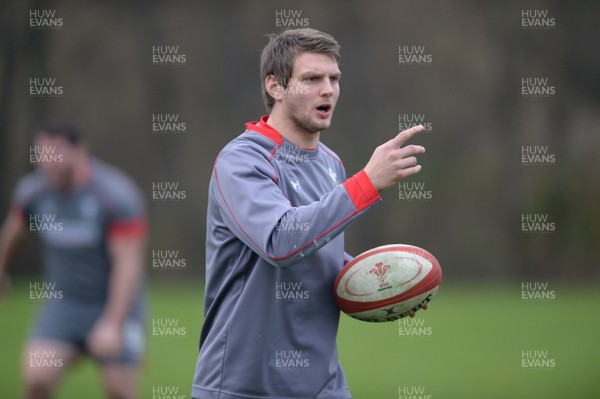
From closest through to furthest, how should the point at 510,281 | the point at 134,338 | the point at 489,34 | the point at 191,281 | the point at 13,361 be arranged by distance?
the point at 134,338 < the point at 13,361 < the point at 191,281 < the point at 510,281 < the point at 489,34

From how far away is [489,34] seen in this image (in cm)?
2000

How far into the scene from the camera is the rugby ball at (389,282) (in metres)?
3.21

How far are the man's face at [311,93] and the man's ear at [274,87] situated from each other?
3 cm

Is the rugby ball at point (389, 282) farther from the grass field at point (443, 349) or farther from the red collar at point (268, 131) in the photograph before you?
the grass field at point (443, 349)

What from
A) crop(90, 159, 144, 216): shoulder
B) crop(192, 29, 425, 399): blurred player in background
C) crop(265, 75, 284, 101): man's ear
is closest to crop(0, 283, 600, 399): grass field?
crop(90, 159, 144, 216): shoulder

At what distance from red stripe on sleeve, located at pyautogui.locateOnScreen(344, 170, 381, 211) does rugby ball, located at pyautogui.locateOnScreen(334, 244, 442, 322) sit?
1.61ft

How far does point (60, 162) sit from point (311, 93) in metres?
2.84

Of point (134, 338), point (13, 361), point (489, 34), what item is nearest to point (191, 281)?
point (13, 361)

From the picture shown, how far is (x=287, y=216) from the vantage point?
109 inches

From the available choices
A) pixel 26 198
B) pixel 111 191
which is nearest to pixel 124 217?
pixel 111 191

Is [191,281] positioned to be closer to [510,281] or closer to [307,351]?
[510,281]

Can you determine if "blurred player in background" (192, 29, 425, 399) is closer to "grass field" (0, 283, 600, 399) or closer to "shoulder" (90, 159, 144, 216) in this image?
"shoulder" (90, 159, 144, 216)

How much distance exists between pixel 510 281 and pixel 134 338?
42.2 feet

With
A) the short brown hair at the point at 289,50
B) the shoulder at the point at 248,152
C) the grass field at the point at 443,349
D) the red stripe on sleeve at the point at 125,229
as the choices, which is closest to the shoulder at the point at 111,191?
the red stripe on sleeve at the point at 125,229
